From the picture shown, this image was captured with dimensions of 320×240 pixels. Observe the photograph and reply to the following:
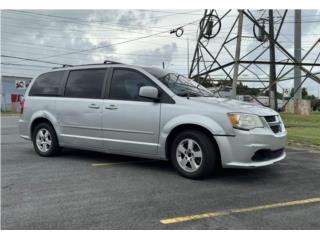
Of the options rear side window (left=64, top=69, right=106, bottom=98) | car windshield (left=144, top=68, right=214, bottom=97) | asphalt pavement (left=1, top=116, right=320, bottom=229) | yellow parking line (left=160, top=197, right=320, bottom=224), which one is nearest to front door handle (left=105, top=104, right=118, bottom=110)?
rear side window (left=64, top=69, right=106, bottom=98)

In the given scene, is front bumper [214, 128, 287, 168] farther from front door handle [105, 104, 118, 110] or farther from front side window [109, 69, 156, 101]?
front door handle [105, 104, 118, 110]

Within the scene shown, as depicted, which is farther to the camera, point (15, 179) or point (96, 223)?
point (15, 179)

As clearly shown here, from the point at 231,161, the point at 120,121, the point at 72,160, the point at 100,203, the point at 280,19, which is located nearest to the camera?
the point at 100,203

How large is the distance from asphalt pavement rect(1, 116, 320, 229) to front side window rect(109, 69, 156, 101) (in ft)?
3.95

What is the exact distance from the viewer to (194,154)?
19.9 ft

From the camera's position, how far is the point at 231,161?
580 centimetres

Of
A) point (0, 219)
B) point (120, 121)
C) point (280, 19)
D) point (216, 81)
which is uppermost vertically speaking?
point (280, 19)

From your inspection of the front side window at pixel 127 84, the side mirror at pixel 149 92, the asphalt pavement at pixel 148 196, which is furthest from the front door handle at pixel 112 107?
the asphalt pavement at pixel 148 196

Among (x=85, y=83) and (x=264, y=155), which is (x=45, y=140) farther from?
(x=264, y=155)

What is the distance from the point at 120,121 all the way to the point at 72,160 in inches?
57.7

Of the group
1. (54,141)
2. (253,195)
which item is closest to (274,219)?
(253,195)

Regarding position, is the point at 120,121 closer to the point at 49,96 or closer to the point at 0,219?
the point at 49,96

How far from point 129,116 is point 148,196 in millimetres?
1874

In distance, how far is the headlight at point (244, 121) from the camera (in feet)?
19.0
